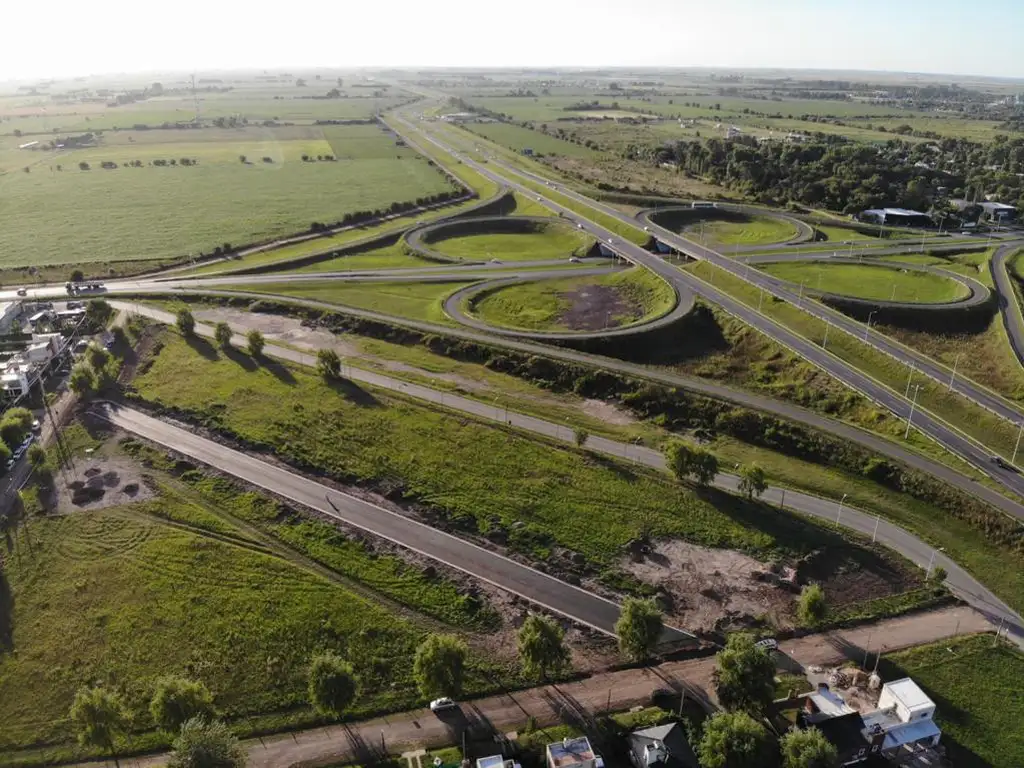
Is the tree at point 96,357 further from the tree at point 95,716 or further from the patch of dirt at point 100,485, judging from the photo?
the tree at point 95,716

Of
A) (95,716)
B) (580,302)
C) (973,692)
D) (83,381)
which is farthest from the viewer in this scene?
(580,302)

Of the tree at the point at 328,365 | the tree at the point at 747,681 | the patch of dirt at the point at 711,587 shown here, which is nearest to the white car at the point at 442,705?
the tree at the point at 747,681

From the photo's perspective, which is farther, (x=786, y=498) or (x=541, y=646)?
(x=786, y=498)

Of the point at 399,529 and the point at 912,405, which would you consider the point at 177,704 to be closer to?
the point at 399,529

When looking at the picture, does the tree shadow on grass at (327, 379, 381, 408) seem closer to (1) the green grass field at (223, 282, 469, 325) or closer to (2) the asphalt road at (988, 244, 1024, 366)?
(1) the green grass field at (223, 282, 469, 325)

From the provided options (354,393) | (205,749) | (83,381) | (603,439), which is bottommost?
(205,749)

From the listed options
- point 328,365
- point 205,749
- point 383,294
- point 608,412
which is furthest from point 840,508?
point 383,294

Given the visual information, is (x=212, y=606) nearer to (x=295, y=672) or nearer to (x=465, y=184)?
(x=295, y=672)
